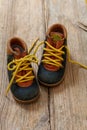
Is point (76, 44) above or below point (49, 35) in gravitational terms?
below

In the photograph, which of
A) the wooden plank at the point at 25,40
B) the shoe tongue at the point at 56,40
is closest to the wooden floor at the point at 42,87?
the wooden plank at the point at 25,40

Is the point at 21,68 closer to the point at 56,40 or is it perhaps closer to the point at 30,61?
the point at 30,61

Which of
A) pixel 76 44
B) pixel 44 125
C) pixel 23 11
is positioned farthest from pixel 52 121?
pixel 23 11

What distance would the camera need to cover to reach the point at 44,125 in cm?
87

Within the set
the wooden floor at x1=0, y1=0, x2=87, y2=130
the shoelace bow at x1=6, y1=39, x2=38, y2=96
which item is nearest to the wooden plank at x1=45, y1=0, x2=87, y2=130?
the wooden floor at x1=0, y1=0, x2=87, y2=130

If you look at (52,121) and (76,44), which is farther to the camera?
(76,44)

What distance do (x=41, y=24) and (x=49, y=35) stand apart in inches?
10.5

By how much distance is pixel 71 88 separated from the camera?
3.20ft

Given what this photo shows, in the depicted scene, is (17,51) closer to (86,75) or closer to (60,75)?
(60,75)

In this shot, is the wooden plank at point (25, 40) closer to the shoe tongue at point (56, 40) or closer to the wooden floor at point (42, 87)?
the wooden floor at point (42, 87)

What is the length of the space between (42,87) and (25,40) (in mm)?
266

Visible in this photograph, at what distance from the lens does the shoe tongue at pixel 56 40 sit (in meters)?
0.93

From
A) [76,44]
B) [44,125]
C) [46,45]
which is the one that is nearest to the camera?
[44,125]

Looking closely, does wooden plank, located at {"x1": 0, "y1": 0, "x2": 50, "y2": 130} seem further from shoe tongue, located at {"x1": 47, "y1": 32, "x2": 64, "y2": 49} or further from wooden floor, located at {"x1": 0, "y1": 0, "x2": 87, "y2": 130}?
shoe tongue, located at {"x1": 47, "y1": 32, "x2": 64, "y2": 49}
